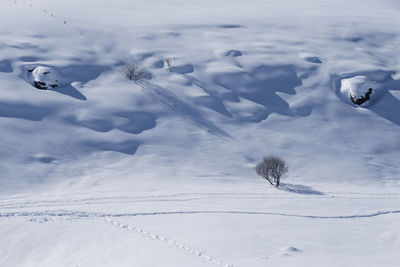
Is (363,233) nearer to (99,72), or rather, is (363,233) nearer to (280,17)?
(99,72)

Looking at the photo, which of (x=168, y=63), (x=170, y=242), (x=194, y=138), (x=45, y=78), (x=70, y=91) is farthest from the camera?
(x=168, y=63)

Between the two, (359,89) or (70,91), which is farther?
(359,89)

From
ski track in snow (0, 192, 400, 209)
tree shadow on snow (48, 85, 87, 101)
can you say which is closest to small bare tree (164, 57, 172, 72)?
tree shadow on snow (48, 85, 87, 101)

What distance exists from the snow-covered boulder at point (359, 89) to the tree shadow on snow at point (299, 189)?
400 inches

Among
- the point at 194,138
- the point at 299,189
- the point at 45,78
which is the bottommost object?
the point at 299,189

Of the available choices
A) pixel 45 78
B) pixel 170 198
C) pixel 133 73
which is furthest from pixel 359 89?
pixel 45 78

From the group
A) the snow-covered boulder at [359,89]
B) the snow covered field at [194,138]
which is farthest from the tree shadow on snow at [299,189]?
the snow-covered boulder at [359,89]

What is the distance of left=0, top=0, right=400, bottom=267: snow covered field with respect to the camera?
18641 millimetres

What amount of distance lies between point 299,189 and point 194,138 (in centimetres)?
730

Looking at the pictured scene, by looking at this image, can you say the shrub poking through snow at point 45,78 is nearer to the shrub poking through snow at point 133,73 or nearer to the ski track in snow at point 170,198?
the shrub poking through snow at point 133,73

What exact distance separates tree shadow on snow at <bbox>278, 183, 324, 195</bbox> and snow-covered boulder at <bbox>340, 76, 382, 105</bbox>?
10.2 meters

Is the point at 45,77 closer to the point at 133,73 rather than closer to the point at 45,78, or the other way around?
the point at 45,78

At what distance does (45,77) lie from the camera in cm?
3078

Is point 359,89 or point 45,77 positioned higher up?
point 359,89
